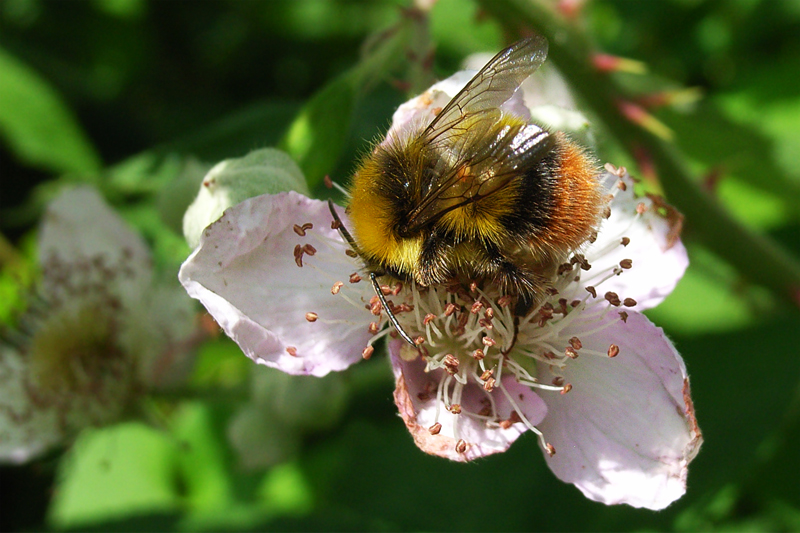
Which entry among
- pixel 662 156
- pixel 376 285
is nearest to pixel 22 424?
pixel 376 285

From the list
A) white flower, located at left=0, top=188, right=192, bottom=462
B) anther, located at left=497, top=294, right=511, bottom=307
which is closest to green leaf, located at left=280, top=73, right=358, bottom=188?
anther, located at left=497, top=294, right=511, bottom=307

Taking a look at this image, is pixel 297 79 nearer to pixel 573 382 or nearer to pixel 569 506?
pixel 569 506

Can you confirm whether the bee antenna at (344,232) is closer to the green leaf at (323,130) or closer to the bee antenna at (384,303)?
the bee antenna at (384,303)

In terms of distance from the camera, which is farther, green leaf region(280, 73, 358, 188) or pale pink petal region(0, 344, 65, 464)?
pale pink petal region(0, 344, 65, 464)

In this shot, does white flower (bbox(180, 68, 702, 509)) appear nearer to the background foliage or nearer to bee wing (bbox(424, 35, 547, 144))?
bee wing (bbox(424, 35, 547, 144))

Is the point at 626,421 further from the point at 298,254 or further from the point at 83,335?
the point at 83,335

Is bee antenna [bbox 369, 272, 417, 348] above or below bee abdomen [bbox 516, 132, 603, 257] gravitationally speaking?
below

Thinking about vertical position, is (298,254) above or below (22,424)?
above

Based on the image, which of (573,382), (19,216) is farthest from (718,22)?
(19,216)
